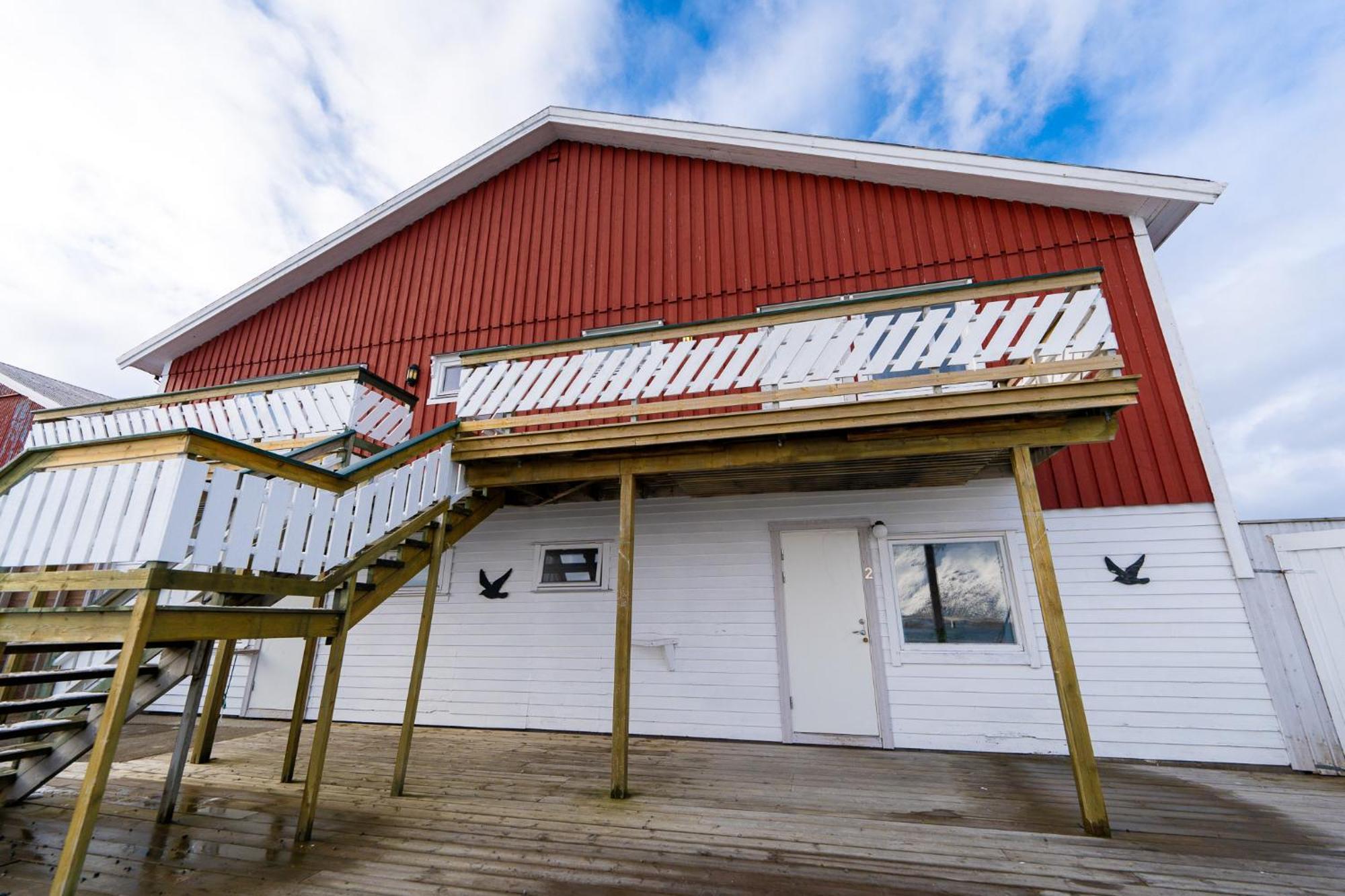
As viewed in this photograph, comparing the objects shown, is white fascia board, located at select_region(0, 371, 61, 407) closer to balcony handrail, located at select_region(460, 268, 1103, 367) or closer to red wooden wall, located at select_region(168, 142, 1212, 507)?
red wooden wall, located at select_region(168, 142, 1212, 507)

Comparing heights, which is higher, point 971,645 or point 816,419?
point 816,419

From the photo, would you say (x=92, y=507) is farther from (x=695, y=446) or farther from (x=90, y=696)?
(x=695, y=446)

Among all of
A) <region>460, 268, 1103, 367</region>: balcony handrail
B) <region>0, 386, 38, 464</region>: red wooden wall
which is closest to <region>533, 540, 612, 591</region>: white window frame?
<region>460, 268, 1103, 367</region>: balcony handrail

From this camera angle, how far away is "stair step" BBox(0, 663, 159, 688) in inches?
115

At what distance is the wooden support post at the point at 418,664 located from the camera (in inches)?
161

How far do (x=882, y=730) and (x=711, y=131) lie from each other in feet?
26.2

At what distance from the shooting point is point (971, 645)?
5480 millimetres

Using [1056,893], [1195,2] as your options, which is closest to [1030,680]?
[1056,893]

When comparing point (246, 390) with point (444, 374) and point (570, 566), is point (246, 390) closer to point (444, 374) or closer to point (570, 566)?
point (444, 374)

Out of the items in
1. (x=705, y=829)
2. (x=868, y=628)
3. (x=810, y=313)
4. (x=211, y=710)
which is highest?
(x=810, y=313)

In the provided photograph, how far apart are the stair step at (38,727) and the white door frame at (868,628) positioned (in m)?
5.69

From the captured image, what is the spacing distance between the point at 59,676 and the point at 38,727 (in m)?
0.48

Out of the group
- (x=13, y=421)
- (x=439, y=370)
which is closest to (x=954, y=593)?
(x=439, y=370)

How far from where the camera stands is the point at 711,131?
7629 mm
